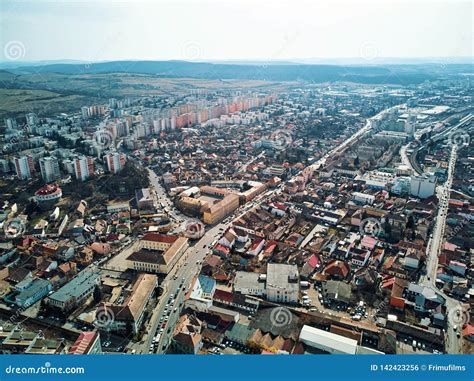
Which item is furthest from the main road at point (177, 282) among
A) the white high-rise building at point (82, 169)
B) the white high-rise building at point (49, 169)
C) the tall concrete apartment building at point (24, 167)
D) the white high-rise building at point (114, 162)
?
the tall concrete apartment building at point (24, 167)

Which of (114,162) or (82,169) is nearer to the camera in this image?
(82,169)

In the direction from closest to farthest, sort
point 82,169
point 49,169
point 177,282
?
point 177,282 → point 49,169 → point 82,169

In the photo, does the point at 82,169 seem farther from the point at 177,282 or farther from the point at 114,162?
the point at 177,282

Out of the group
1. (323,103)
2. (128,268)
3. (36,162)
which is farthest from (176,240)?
(323,103)

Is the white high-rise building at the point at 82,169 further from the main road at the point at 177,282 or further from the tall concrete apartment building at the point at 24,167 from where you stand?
the main road at the point at 177,282

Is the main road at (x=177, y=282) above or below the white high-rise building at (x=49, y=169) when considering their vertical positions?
below

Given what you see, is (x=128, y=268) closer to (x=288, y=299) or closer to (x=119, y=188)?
(x=288, y=299)

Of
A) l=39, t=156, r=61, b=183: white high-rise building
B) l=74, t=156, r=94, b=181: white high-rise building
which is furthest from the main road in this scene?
l=39, t=156, r=61, b=183: white high-rise building

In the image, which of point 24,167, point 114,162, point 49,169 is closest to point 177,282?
point 114,162

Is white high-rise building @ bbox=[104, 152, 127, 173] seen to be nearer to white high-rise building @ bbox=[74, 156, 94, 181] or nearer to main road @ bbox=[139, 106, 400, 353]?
white high-rise building @ bbox=[74, 156, 94, 181]
